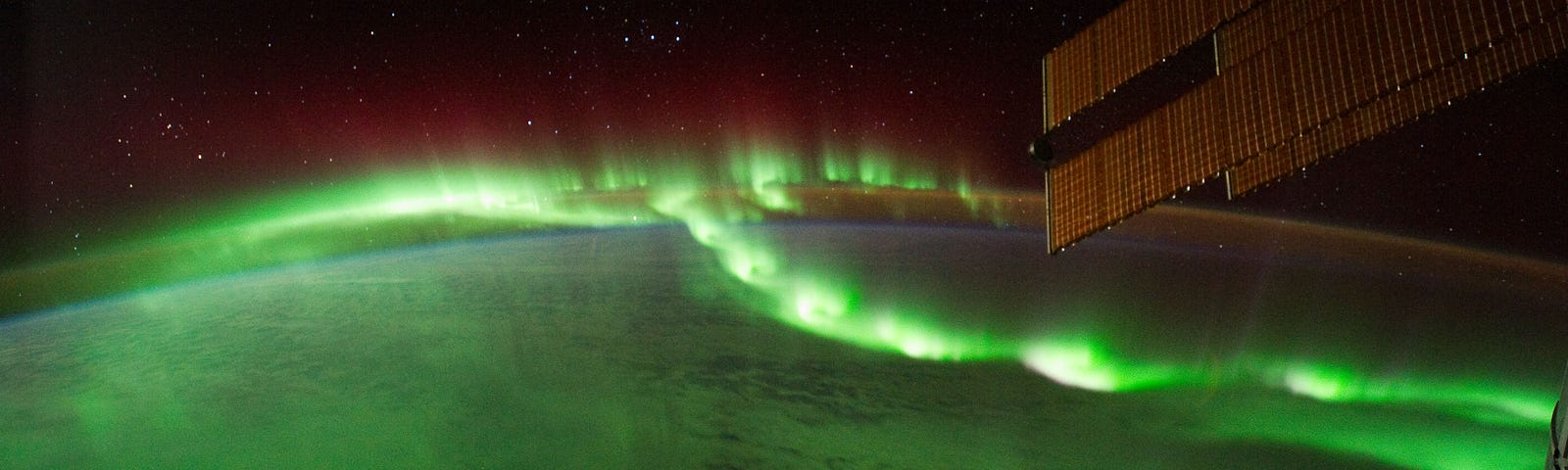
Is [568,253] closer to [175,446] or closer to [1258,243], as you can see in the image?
[175,446]

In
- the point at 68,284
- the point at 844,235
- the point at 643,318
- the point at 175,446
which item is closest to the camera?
the point at 175,446

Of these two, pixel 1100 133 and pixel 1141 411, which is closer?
pixel 1141 411

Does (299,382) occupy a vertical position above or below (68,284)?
below

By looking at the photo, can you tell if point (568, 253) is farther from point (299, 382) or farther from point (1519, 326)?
point (1519, 326)

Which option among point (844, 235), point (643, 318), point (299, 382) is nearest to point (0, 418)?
point (299, 382)

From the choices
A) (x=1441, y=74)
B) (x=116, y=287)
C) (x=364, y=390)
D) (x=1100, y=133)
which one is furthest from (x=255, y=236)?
(x=1441, y=74)

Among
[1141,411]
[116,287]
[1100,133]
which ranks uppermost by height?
[1100,133]

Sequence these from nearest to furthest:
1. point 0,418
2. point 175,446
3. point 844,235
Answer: point 175,446 → point 0,418 → point 844,235
